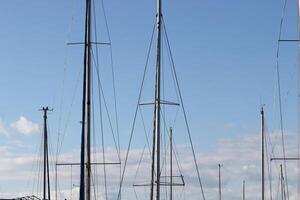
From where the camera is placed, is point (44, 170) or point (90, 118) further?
point (44, 170)

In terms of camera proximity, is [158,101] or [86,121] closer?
[86,121]

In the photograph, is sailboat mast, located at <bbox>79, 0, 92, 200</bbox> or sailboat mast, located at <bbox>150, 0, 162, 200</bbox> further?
sailboat mast, located at <bbox>150, 0, 162, 200</bbox>

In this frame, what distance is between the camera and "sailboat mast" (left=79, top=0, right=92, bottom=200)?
145 feet

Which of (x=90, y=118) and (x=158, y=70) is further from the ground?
(x=158, y=70)

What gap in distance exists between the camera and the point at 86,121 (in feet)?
149

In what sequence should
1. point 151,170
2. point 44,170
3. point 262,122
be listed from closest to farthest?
point 151,170 < point 262,122 < point 44,170

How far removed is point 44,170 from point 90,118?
118 ft

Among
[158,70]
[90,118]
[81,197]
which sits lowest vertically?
[81,197]

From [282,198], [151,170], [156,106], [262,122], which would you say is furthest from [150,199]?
[282,198]

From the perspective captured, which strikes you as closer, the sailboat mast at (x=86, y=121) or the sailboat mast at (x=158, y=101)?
the sailboat mast at (x=86, y=121)

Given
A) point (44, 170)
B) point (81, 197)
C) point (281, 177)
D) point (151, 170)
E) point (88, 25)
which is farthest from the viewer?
point (281, 177)

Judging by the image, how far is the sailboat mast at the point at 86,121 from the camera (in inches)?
1736

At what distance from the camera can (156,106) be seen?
51.6 m

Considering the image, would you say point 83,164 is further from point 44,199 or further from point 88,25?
point 44,199
